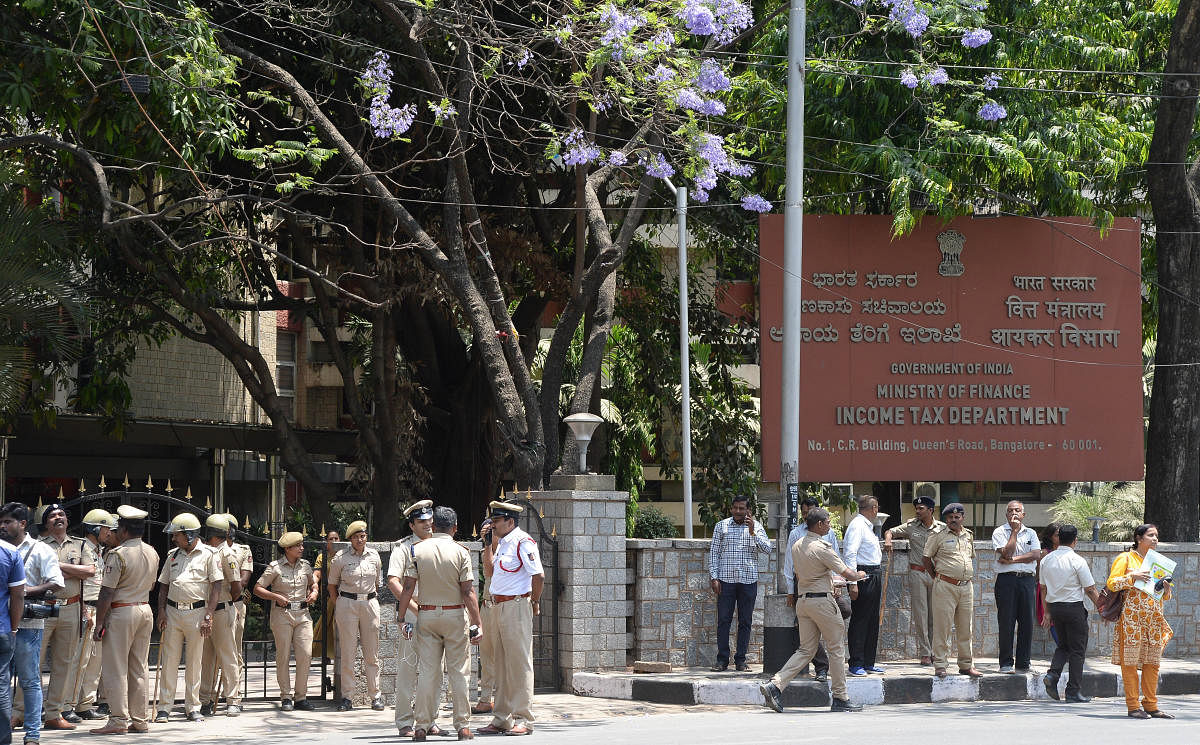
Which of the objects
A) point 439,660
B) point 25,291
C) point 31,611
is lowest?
point 439,660

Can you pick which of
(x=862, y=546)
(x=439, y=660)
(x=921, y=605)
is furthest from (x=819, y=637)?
(x=439, y=660)

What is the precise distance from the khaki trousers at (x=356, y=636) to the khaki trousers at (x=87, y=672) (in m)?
2.21

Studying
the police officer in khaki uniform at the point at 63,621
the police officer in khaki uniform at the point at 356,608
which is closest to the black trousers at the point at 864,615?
the police officer in khaki uniform at the point at 356,608

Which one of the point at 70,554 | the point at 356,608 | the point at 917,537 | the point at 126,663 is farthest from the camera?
the point at 917,537

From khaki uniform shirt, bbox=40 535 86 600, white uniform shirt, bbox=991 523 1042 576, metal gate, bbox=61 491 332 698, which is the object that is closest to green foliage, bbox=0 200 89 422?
metal gate, bbox=61 491 332 698

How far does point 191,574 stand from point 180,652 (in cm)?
75

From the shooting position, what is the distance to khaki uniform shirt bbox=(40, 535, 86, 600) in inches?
467

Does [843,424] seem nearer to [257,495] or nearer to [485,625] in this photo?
[485,625]

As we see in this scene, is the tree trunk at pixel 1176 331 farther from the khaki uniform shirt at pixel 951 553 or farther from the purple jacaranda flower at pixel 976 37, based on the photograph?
the khaki uniform shirt at pixel 951 553

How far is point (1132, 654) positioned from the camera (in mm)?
12281

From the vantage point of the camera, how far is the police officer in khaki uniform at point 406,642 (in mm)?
11125

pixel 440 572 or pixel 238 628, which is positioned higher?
pixel 440 572

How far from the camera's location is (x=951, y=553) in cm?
1421

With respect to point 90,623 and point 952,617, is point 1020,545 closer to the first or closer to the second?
point 952,617
